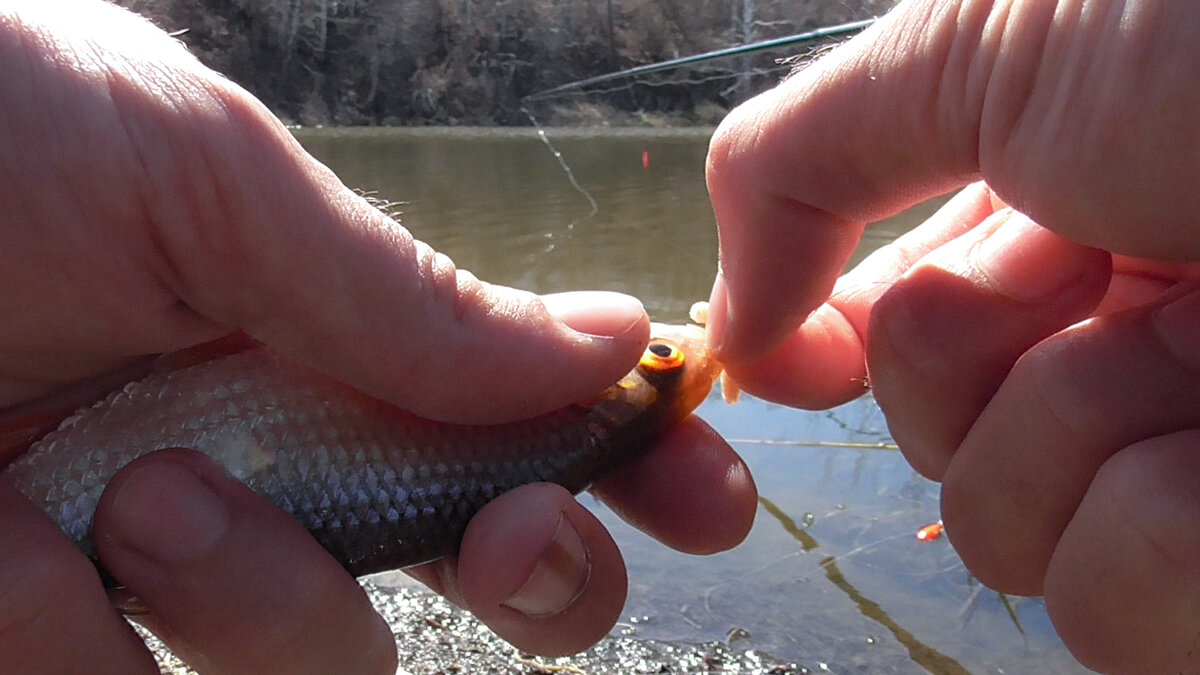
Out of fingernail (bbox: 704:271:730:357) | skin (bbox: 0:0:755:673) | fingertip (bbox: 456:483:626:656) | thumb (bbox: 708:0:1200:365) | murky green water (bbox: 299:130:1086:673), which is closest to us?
thumb (bbox: 708:0:1200:365)

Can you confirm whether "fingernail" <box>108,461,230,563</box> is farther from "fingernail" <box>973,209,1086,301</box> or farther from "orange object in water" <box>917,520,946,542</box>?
"orange object in water" <box>917,520,946,542</box>

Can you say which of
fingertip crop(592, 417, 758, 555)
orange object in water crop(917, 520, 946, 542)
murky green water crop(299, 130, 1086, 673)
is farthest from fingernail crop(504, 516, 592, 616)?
orange object in water crop(917, 520, 946, 542)

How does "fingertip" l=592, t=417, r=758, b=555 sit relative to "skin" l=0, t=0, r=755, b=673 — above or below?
below

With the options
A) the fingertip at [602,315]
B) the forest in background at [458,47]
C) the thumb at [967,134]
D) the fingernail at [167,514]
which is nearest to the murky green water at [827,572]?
the fingertip at [602,315]

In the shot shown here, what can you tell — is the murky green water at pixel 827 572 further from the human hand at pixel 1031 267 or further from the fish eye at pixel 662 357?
the human hand at pixel 1031 267

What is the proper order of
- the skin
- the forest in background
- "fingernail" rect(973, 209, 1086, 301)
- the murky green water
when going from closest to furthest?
the skin → "fingernail" rect(973, 209, 1086, 301) → the murky green water → the forest in background

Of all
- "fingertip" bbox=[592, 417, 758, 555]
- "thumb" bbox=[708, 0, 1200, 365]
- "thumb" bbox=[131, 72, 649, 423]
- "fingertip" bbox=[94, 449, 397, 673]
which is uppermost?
"thumb" bbox=[708, 0, 1200, 365]

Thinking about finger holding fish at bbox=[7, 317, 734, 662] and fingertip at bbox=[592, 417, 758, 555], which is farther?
fingertip at bbox=[592, 417, 758, 555]
